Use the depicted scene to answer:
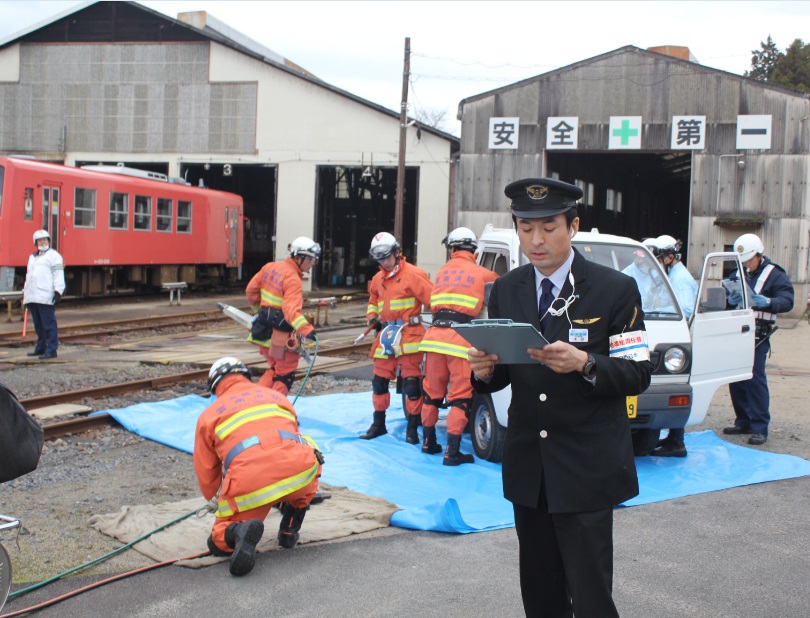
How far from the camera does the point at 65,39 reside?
33.4 m

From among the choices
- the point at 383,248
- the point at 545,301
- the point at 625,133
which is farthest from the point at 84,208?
the point at 545,301

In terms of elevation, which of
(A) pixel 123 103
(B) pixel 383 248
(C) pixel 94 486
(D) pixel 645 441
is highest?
(A) pixel 123 103

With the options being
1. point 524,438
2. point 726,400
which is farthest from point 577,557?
point 726,400

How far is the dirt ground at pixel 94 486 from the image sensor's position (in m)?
5.19

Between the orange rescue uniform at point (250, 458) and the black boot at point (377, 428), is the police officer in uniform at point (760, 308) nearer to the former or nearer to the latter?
the black boot at point (377, 428)

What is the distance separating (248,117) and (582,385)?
1227 inches

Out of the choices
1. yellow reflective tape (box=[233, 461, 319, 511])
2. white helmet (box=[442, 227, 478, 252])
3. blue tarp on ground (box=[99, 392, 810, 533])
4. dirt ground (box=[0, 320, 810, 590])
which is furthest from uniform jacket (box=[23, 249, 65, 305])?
yellow reflective tape (box=[233, 461, 319, 511])

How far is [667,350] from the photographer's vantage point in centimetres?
727

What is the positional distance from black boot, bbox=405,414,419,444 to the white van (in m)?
0.59

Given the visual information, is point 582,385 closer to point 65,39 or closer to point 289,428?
point 289,428

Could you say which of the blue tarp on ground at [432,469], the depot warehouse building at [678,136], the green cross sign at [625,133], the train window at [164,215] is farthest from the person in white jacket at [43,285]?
the green cross sign at [625,133]

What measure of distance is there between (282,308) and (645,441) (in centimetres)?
353

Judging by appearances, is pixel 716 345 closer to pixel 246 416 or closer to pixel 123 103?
pixel 246 416

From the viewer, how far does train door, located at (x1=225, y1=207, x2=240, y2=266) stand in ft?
103
